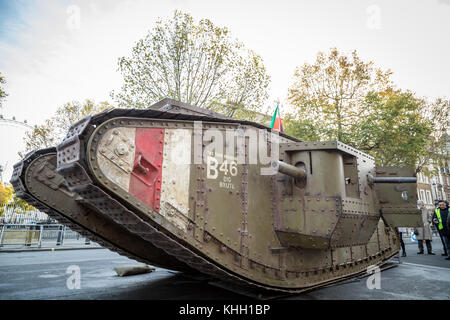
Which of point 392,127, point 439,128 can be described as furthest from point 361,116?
point 439,128

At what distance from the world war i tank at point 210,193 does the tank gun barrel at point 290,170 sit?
→ 0.02 metres

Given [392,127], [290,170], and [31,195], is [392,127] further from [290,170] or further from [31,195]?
[31,195]

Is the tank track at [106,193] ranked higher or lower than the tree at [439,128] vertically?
lower

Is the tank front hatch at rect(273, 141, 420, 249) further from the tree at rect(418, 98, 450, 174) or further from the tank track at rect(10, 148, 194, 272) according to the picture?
the tree at rect(418, 98, 450, 174)

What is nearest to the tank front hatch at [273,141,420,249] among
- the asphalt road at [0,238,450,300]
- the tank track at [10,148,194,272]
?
the asphalt road at [0,238,450,300]

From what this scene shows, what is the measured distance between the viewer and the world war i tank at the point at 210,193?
3.65 metres

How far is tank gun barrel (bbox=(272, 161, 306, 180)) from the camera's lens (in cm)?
532

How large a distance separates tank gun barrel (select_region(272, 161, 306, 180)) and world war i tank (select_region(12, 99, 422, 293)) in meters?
0.02

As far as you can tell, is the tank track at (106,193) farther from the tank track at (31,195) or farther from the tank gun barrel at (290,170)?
the tank gun barrel at (290,170)

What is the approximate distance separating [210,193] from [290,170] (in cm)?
173

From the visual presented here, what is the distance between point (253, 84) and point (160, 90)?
560 centimetres

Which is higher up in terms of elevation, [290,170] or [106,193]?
[290,170]

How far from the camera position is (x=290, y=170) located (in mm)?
5516

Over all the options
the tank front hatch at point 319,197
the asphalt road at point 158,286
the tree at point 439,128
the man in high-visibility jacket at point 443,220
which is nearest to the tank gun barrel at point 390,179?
the tank front hatch at point 319,197
